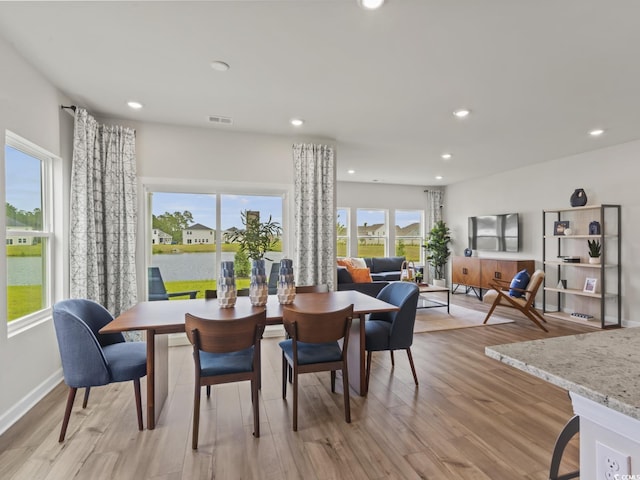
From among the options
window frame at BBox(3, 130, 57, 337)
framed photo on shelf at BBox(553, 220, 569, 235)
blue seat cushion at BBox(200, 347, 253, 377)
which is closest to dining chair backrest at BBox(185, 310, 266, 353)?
blue seat cushion at BBox(200, 347, 253, 377)

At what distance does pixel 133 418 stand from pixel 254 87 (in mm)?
2867

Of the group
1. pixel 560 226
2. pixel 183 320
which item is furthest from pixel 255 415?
pixel 560 226

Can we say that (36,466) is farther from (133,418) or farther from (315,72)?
(315,72)

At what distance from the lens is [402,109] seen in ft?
11.5

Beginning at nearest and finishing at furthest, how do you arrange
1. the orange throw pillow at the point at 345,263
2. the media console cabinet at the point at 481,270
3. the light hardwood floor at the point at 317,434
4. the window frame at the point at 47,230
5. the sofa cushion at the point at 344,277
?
the light hardwood floor at the point at 317,434
the window frame at the point at 47,230
the sofa cushion at the point at 344,277
the media console cabinet at the point at 481,270
the orange throw pillow at the point at 345,263

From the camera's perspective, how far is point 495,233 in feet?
22.8

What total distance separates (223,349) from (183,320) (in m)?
0.40

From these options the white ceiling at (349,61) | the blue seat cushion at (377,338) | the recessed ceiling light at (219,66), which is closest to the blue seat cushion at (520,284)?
the white ceiling at (349,61)

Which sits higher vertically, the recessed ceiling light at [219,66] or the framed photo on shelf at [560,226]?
the recessed ceiling light at [219,66]

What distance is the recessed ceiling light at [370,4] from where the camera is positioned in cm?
189

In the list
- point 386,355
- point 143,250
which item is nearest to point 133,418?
point 143,250

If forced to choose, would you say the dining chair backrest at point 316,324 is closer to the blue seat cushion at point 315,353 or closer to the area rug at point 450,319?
the blue seat cushion at point 315,353

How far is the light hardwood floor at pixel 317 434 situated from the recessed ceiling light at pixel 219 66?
8.81 ft

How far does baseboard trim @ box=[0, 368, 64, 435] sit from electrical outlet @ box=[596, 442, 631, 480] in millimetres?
3243
